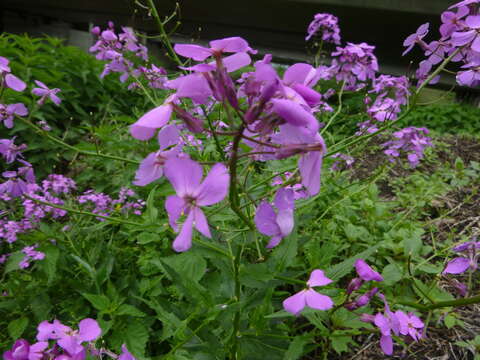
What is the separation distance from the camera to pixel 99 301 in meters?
1.45

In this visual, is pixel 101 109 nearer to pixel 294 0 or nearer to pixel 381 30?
pixel 294 0

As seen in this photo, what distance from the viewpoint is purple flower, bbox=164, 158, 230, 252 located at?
23.4 inches

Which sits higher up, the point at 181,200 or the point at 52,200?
the point at 181,200

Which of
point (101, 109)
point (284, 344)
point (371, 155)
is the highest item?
point (284, 344)

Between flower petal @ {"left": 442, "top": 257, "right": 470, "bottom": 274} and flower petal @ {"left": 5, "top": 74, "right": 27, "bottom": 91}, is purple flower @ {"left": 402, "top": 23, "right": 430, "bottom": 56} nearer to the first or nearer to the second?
flower petal @ {"left": 442, "top": 257, "right": 470, "bottom": 274}

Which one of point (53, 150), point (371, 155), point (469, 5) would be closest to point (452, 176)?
point (371, 155)

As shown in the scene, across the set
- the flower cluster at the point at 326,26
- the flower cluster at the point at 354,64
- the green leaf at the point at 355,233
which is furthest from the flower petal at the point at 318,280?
the flower cluster at the point at 326,26

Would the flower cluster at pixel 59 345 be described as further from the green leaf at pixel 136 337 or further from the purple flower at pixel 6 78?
the purple flower at pixel 6 78

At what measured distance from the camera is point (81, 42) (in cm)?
933

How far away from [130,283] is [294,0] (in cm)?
737

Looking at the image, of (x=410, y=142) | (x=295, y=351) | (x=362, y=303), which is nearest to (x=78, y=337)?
(x=295, y=351)

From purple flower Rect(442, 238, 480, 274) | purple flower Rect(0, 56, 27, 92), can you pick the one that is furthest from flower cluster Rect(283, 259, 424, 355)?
purple flower Rect(0, 56, 27, 92)

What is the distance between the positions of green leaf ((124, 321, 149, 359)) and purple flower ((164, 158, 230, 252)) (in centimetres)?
97

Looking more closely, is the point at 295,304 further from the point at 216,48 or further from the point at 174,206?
the point at 216,48
